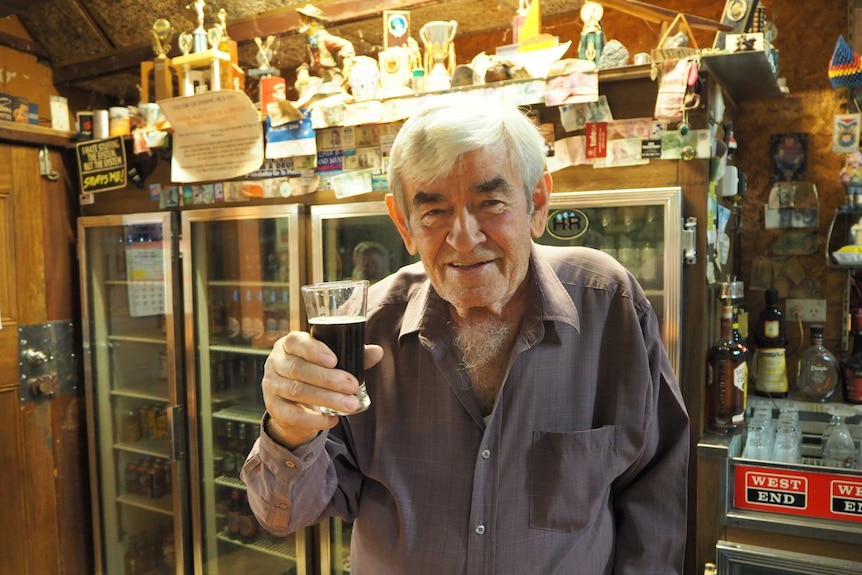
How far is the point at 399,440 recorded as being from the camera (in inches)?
55.4

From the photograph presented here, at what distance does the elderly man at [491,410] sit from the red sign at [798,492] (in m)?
0.66

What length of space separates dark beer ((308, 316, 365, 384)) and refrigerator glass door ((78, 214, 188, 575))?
2.47m

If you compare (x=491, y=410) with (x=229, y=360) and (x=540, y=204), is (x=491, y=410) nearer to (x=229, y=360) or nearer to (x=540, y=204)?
(x=540, y=204)

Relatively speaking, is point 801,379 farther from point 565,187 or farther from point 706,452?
point 565,187

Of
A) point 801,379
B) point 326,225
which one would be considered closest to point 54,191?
point 326,225

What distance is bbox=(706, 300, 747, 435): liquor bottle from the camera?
2.13m

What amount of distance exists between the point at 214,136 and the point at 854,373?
2.87m

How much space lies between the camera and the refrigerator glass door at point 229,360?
3.11 m

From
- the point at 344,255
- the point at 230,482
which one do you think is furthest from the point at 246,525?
the point at 344,255

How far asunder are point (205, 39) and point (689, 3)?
2.17m

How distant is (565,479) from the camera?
1344mm

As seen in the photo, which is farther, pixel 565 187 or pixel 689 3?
pixel 689 3

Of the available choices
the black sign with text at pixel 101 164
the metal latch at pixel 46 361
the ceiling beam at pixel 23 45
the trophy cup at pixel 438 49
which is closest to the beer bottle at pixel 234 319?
the black sign with text at pixel 101 164

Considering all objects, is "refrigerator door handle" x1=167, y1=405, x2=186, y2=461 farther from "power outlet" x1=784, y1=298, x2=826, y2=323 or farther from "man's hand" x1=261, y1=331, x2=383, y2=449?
"power outlet" x1=784, y1=298, x2=826, y2=323
